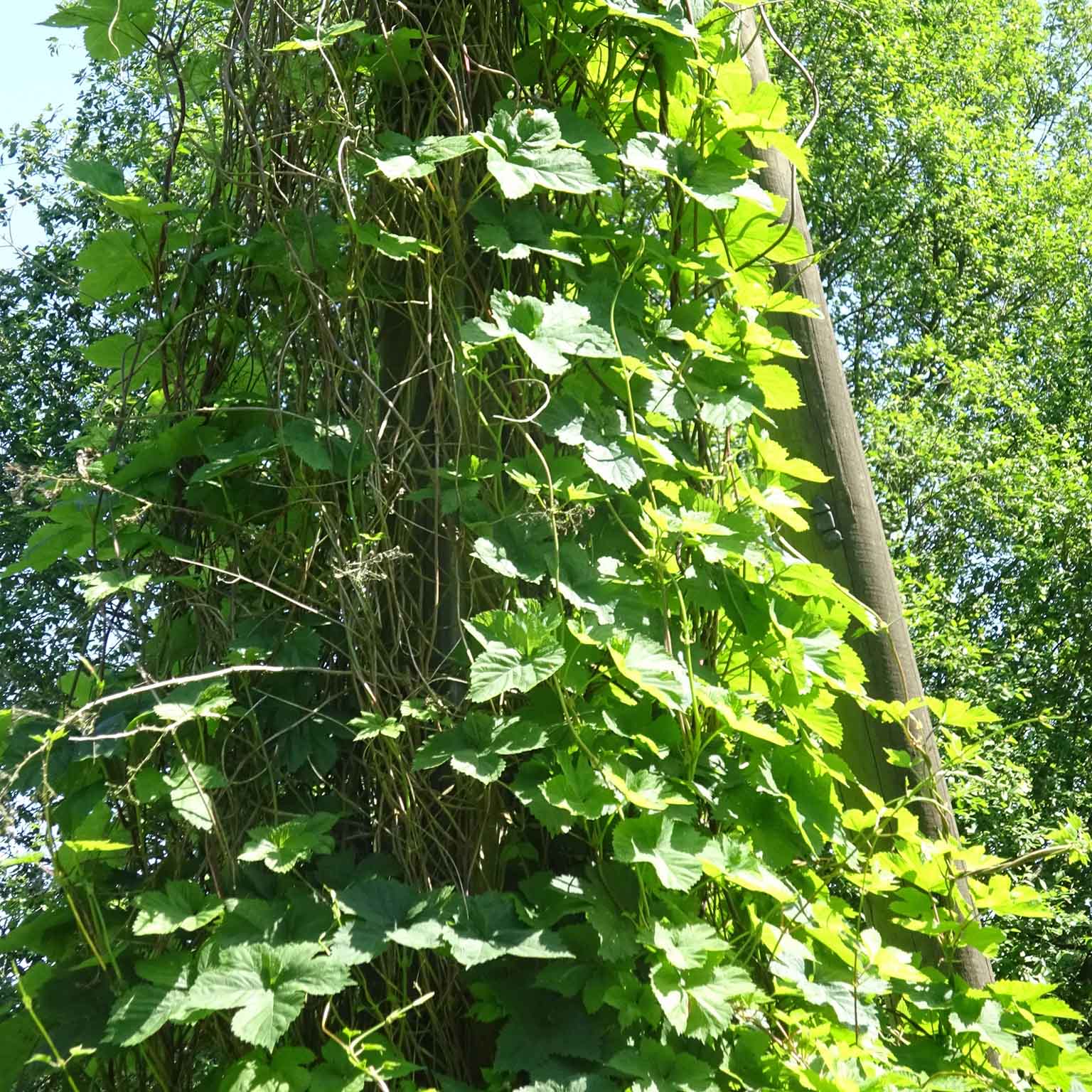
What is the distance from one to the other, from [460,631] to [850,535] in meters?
0.70

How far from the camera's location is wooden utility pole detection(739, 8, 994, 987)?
172 cm

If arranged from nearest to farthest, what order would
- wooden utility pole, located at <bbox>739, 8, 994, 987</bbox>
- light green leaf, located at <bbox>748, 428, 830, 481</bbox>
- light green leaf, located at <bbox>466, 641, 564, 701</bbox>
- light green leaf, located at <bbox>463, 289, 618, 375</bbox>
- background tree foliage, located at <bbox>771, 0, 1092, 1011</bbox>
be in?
1. light green leaf, located at <bbox>466, 641, 564, 701</bbox>
2. light green leaf, located at <bbox>463, 289, 618, 375</bbox>
3. light green leaf, located at <bbox>748, 428, 830, 481</bbox>
4. wooden utility pole, located at <bbox>739, 8, 994, 987</bbox>
5. background tree foliage, located at <bbox>771, 0, 1092, 1011</bbox>

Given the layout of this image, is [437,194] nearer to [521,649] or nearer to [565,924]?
[521,649]

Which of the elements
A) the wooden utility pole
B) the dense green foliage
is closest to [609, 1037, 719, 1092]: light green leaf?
the dense green foliage

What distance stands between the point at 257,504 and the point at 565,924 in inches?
23.9

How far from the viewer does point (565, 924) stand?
1286 millimetres

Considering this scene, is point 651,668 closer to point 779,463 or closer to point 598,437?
point 598,437

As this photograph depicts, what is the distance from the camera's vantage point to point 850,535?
182 cm

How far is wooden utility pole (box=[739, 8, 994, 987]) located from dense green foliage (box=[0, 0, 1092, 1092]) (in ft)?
0.30

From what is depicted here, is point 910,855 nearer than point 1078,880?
Yes

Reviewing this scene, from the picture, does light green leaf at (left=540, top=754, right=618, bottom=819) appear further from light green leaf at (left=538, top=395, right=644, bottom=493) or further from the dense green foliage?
light green leaf at (left=538, top=395, right=644, bottom=493)

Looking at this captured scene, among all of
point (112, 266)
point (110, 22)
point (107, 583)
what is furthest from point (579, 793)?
point (110, 22)

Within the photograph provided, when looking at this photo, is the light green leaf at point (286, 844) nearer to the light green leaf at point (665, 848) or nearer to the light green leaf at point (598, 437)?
the light green leaf at point (665, 848)

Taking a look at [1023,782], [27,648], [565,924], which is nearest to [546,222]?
[565,924]
